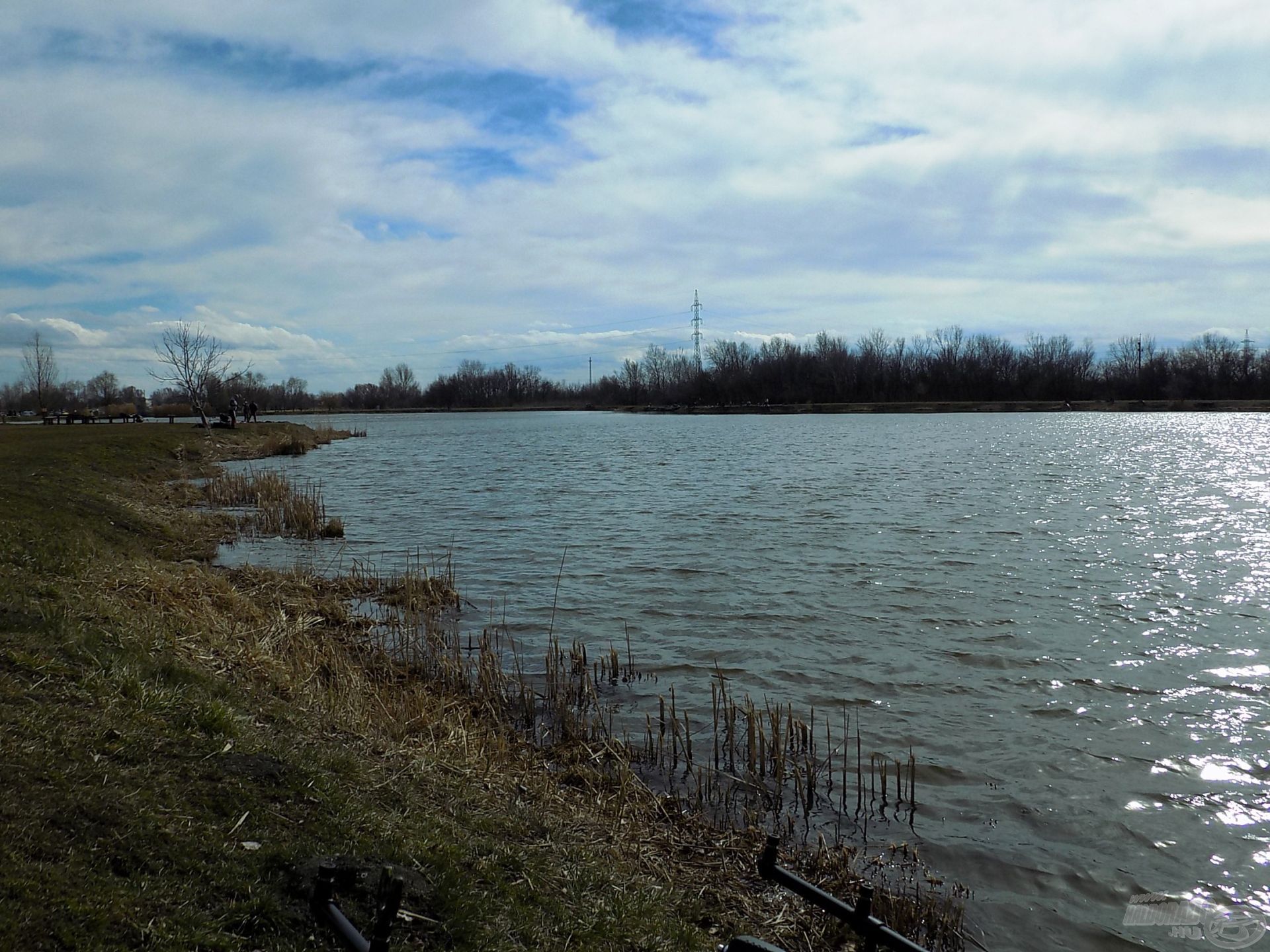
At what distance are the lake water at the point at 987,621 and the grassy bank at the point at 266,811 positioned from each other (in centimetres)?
248

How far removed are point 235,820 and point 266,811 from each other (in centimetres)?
20

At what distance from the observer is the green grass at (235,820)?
3.37 meters

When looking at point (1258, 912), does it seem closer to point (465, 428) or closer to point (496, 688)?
point (496, 688)

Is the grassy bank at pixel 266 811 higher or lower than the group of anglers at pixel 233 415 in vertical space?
lower

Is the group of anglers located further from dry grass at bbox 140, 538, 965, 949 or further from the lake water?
dry grass at bbox 140, 538, 965, 949

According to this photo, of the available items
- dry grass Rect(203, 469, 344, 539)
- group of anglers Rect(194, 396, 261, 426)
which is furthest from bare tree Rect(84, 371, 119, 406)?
dry grass Rect(203, 469, 344, 539)

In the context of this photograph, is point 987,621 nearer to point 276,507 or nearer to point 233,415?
point 276,507

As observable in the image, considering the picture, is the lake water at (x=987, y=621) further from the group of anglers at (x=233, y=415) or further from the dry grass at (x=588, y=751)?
the group of anglers at (x=233, y=415)

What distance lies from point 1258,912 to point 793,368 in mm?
137674

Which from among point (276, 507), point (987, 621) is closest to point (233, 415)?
point (276, 507)

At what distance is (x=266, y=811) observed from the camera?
4.30 meters

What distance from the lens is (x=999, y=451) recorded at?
42.3m

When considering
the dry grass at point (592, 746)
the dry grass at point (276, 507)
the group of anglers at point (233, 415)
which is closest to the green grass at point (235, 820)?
the dry grass at point (592, 746)

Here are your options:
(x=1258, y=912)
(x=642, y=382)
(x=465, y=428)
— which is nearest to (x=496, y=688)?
(x=1258, y=912)
